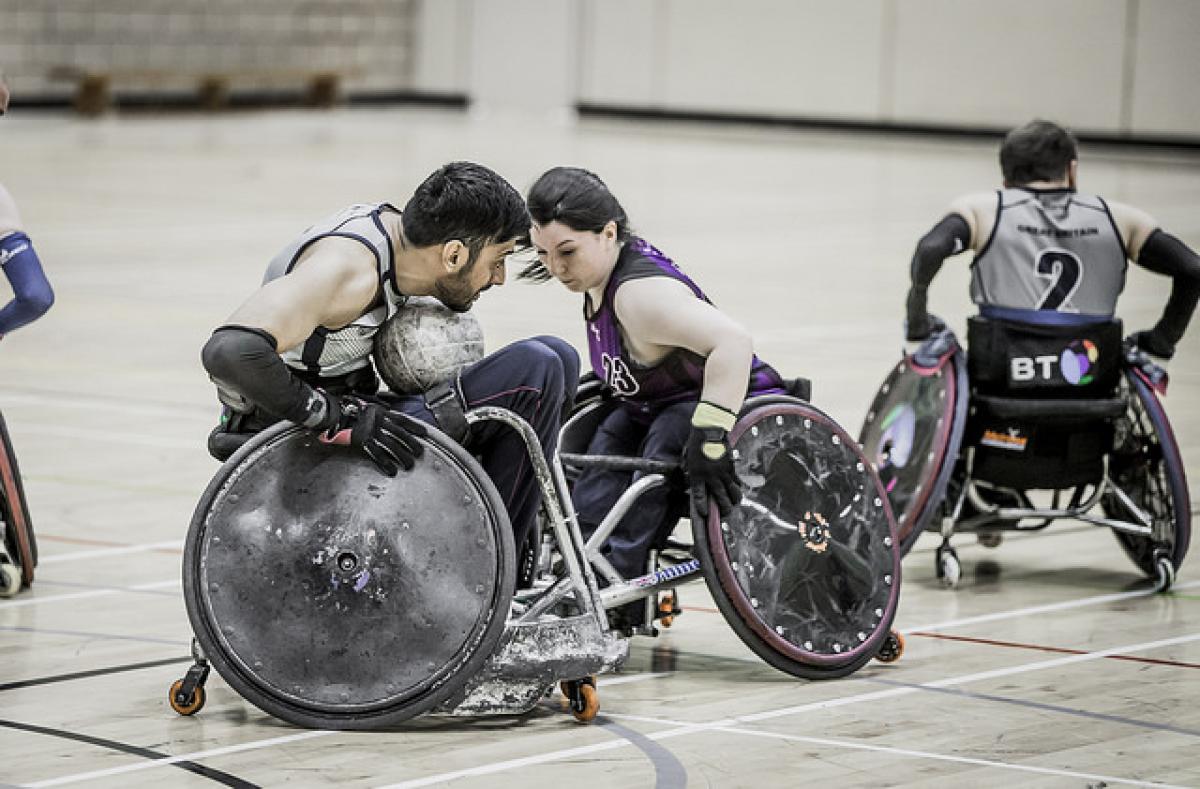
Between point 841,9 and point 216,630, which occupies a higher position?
point 841,9

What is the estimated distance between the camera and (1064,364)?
7.31 m

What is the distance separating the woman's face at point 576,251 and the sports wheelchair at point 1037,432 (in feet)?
5.59

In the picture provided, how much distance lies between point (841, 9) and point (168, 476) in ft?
89.4

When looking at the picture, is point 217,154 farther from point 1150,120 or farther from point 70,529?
point 70,529

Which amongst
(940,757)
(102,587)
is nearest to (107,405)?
(102,587)

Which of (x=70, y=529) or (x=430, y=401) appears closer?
Result: (x=430, y=401)

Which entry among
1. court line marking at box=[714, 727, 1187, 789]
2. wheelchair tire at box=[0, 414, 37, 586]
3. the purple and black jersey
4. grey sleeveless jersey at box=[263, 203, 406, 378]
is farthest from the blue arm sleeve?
court line marking at box=[714, 727, 1187, 789]

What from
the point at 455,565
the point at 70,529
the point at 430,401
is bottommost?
the point at 70,529

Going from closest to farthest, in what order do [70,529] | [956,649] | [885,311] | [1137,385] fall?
[956,649], [1137,385], [70,529], [885,311]

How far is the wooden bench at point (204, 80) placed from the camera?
32.8 metres

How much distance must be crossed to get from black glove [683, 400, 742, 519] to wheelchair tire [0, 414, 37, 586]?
2.26 m

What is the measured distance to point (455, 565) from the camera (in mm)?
5188

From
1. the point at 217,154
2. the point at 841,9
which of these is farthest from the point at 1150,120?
the point at 217,154

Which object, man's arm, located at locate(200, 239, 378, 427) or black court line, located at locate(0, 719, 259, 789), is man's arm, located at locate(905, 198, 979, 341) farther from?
black court line, located at locate(0, 719, 259, 789)
